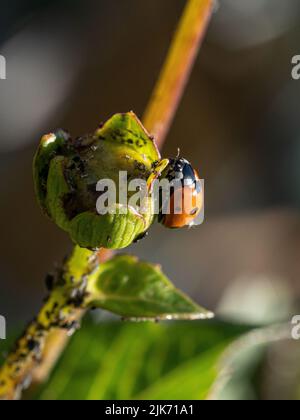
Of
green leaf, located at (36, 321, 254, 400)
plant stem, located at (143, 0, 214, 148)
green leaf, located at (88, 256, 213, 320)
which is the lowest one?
green leaf, located at (36, 321, 254, 400)

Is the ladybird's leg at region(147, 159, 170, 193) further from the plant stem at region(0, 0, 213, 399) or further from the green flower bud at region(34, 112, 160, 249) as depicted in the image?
the plant stem at region(0, 0, 213, 399)

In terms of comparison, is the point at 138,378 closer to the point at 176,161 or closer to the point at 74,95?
the point at 176,161

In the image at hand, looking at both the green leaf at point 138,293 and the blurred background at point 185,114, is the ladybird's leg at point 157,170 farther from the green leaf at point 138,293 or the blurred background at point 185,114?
the blurred background at point 185,114

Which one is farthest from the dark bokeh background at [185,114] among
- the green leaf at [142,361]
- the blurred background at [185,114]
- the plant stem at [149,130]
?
the plant stem at [149,130]

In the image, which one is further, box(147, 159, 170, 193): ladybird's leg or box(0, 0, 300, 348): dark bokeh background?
box(0, 0, 300, 348): dark bokeh background

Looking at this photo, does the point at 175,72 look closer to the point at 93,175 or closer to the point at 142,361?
the point at 93,175

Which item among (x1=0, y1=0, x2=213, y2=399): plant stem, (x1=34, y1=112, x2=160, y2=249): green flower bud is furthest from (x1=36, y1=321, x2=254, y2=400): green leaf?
(x1=34, y1=112, x2=160, y2=249): green flower bud
